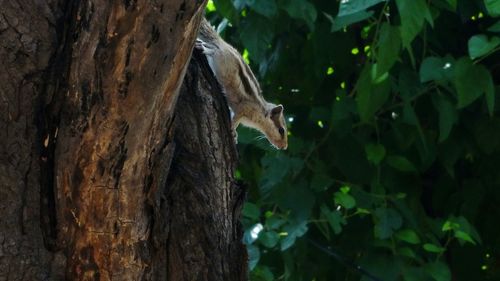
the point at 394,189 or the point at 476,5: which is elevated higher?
the point at 476,5

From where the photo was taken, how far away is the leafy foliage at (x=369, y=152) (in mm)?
4145

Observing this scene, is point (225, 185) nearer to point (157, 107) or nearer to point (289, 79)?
point (157, 107)

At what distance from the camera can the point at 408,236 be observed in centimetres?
433

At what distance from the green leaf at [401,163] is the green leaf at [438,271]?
400mm

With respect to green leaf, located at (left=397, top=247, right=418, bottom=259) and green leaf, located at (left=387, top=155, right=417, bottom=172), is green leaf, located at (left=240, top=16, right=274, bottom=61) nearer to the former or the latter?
green leaf, located at (left=387, top=155, right=417, bottom=172)

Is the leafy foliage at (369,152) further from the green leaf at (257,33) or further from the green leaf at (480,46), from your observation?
the green leaf at (480,46)

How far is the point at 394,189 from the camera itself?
4.70m

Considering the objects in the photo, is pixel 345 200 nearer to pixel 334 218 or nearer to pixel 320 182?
pixel 334 218

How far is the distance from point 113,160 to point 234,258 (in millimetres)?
554

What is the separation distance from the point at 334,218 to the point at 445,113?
1.96 ft

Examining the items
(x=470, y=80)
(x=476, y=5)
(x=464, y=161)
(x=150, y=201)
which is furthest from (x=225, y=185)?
(x=464, y=161)

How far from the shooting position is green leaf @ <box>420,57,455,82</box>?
403 cm

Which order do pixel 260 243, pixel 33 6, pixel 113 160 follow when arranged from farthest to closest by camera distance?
pixel 260 243
pixel 33 6
pixel 113 160

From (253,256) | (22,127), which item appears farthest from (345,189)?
(22,127)
